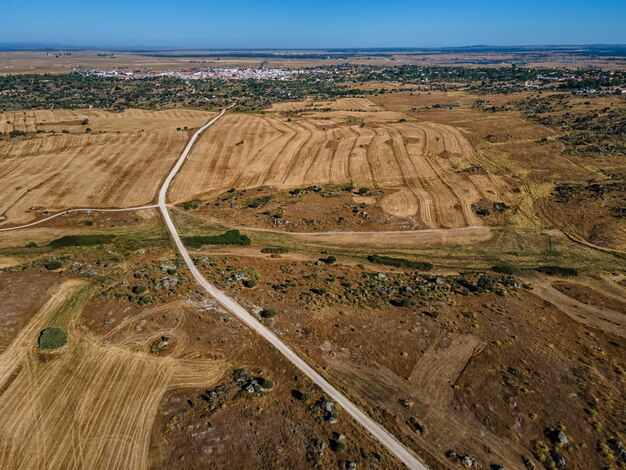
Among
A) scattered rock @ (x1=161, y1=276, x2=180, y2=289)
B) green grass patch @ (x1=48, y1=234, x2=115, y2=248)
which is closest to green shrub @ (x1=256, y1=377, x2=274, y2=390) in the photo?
scattered rock @ (x1=161, y1=276, x2=180, y2=289)

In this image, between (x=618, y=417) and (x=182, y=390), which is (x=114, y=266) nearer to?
(x=182, y=390)

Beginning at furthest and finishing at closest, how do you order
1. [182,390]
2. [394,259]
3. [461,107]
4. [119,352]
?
1. [461,107]
2. [394,259]
3. [119,352]
4. [182,390]

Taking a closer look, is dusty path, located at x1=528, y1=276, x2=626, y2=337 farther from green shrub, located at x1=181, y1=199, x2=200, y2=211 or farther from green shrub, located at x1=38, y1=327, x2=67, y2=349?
green shrub, located at x1=181, y1=199, x2=200, y2=211

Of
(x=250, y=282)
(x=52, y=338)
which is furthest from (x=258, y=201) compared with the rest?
(x=52, y=338)

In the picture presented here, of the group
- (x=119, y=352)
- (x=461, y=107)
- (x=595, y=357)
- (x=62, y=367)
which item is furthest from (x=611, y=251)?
(x=461, y=107)

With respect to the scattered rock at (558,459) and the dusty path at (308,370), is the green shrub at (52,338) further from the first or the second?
the scattered rock at (558,459)
